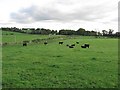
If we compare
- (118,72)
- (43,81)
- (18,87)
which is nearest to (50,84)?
(43,81)

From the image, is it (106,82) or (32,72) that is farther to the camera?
(32,72)

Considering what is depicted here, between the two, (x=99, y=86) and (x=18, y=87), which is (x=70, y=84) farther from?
(x=18, y=87)

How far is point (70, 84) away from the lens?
44.1 feet

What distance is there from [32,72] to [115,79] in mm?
5480

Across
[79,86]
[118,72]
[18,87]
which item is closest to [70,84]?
[79,86]

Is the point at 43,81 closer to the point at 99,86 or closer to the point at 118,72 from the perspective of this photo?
the point at 99,86

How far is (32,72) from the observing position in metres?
16.8

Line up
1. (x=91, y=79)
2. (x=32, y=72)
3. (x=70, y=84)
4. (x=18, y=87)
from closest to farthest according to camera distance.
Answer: (x=18, y=87) → (x=70, y=84) → (x=91, y=79) → (x=32, y=72)

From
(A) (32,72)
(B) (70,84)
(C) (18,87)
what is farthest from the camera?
(A) (32,72)

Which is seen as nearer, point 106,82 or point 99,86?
point 99,86

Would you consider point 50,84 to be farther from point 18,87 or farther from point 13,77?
point 13,77

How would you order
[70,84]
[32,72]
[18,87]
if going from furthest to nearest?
1. [32,72]
2. [70,84]
3. [18,87]

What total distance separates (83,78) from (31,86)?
11.5ft

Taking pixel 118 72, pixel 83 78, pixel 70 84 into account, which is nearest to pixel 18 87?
pixel 70 84
